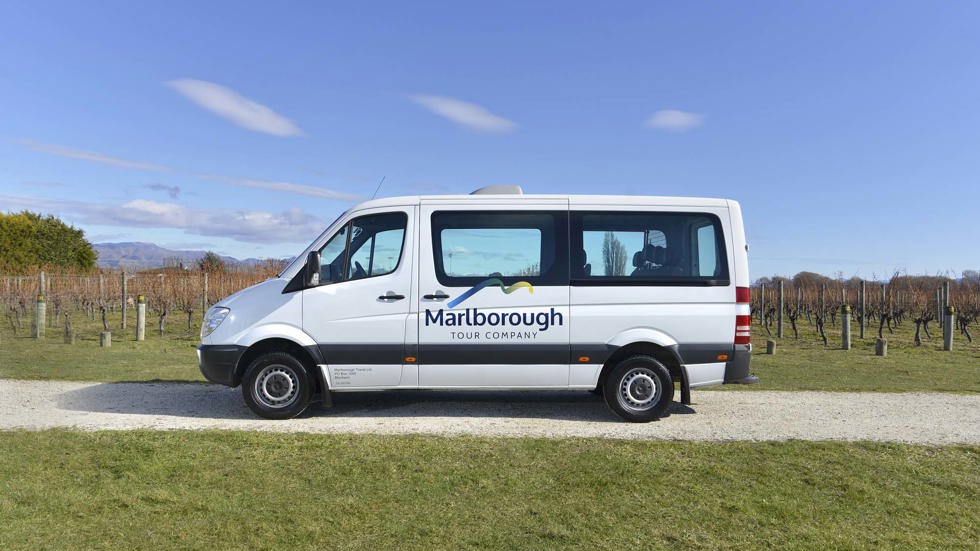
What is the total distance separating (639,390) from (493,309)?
72.6 inches

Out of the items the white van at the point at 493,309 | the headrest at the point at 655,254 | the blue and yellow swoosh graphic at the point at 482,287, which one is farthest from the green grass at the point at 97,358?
the headrest at the point at 655,254

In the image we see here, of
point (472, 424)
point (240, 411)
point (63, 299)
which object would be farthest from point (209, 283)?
point (472, 424)

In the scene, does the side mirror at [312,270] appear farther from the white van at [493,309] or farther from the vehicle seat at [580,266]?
the vehicle seat at [580,266]

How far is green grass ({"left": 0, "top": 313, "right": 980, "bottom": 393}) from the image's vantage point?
35.6 feet

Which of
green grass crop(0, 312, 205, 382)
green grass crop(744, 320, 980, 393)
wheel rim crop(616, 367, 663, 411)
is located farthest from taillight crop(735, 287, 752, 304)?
green grass crop(0, 312, 205, 382)

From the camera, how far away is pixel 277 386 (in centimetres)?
740

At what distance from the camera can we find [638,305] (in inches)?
289

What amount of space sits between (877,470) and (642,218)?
333 cm

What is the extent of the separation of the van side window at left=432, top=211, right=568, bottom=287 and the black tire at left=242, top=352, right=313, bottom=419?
6.10ft

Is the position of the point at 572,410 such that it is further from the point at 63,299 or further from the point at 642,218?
the point at 63,299

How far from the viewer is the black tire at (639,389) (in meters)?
7.38

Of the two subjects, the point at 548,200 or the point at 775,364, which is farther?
the point at 775,364

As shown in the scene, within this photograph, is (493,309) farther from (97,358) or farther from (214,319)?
(97,358)

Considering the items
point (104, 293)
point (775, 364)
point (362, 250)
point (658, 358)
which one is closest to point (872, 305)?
point (775, 364)
